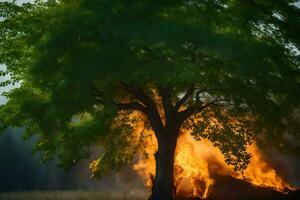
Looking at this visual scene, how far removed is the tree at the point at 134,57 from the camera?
21203 millimetres

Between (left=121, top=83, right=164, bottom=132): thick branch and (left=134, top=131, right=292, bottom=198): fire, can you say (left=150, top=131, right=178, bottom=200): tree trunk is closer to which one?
(left=121, top=83, right=164, bottom=132): thick branch

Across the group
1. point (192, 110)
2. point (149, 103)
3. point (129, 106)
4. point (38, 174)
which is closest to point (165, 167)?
point (192, 110)

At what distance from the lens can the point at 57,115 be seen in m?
21.9

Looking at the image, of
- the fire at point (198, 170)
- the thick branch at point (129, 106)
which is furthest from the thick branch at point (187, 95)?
the fire at point (198, 170)

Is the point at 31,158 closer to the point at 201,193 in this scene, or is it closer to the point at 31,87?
the point at 201,193

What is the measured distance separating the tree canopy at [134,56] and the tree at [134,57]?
0.04 meters

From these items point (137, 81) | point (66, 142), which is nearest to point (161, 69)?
point (137, 81)

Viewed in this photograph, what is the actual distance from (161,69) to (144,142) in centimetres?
1129

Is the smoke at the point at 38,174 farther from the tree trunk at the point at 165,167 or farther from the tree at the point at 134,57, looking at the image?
the tree at the point at 134,57

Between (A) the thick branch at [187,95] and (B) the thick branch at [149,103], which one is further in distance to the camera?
(B) the thick branch at [149,103]

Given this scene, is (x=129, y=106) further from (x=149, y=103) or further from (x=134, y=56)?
(x=134, y=56)

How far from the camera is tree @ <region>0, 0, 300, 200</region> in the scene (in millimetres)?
21203

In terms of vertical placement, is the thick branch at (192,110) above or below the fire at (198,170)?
above

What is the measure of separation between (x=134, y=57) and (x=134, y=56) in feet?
0.15
